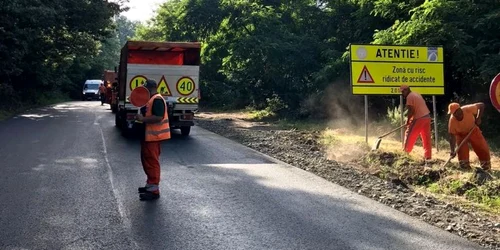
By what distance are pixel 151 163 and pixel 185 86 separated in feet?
27.4

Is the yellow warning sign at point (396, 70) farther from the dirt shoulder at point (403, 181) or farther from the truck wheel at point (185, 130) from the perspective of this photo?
the truck wheel at point (185, 130)

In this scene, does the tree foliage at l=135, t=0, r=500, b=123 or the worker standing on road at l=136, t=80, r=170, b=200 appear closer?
the worker standing on road at l=136, t=80, r=170, b=200

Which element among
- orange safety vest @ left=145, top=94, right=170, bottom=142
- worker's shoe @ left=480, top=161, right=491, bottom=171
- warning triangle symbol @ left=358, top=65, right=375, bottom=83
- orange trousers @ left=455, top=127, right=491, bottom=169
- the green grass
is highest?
warning triangle symbol @ left=358, top=65, right=375, bottom=83

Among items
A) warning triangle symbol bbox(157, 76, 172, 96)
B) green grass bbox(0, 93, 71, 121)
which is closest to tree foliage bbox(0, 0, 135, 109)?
green grass bbox(0, 93, 71, 121)

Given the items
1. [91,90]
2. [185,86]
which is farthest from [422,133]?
[91,90]

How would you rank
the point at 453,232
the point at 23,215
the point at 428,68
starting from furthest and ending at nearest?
1. the point at 428,68
2. the point at 23,215
3. the point at 453,232

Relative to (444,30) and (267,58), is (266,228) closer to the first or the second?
(444,30)

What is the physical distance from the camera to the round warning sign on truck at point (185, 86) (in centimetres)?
1595

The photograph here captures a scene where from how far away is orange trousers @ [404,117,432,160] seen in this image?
11.1 m

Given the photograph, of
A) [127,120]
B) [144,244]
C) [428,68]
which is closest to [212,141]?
[127,120]

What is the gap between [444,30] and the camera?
14281mm

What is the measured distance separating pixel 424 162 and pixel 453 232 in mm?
4435

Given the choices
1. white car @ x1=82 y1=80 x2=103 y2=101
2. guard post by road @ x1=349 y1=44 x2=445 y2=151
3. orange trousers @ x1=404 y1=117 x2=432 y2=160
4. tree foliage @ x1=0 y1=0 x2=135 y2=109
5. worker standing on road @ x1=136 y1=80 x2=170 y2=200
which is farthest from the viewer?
white car @ x1=82 y1=80 x2=103 y2=101

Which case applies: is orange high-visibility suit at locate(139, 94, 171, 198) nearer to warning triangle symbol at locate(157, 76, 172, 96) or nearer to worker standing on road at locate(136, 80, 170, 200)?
worker standing on road at locate(136, 80, 170, 200)
